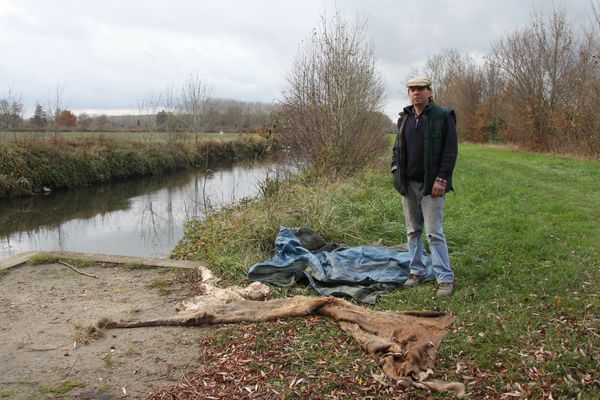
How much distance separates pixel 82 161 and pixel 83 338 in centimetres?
1651

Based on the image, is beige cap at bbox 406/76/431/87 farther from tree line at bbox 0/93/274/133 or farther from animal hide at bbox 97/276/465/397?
tree line at bbox 0/93/274/133

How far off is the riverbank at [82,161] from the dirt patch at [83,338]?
10.3 meters

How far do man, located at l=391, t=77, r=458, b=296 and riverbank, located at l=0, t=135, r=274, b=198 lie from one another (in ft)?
37.5

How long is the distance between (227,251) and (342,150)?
784cm

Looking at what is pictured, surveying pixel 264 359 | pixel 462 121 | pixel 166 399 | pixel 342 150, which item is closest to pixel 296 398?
pixel 264 359

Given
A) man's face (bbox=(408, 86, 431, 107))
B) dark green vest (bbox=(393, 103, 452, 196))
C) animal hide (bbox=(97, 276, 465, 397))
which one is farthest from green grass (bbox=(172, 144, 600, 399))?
man's face (bbox=(408, 86, 431, 107))

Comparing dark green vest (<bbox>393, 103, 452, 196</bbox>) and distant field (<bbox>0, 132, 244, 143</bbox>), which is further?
distant field (<bbox>0, 132, 244, 143</bbox>)

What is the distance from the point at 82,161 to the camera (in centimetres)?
1894

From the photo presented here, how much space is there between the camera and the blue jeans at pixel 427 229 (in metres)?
4.78

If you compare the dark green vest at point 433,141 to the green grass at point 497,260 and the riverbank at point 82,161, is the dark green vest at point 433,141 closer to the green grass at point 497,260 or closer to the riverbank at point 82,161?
the green grass at point 497,260

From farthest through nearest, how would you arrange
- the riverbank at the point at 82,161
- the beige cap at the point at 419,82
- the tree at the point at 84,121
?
the tree at the point at 84,121 → the riverbank at the point at 82,161 → the beige cap at the point at 419,82

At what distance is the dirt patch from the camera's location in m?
3.36

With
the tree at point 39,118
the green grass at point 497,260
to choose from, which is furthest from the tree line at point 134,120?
the green grass at point 497,260

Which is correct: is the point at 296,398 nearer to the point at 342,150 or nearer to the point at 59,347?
the point at 59,347
